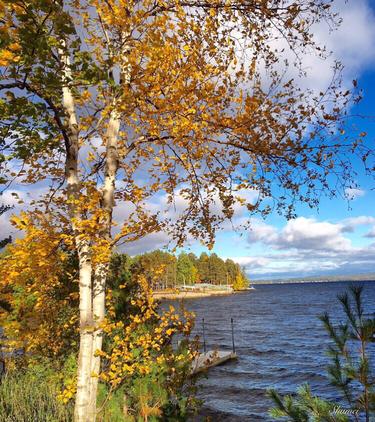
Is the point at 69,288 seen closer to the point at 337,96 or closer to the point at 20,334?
the point at 20,334

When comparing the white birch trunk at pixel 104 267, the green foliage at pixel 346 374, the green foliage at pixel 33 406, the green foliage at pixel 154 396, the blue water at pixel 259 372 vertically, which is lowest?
the blue water at pixel 259 372

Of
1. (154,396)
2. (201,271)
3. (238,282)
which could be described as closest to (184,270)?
(201,271)

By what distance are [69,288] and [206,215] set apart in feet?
16.9

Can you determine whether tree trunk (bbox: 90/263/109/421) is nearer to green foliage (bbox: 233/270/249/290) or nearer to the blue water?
the blue water

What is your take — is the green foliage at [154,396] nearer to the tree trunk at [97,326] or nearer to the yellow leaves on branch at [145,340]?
the yellow leaves on branch at [145,340]

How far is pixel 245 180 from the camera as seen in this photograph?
672 cm

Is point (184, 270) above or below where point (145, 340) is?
above

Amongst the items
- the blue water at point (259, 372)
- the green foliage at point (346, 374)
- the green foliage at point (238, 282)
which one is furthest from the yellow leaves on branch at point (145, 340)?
the green foliage at point (238, 282)

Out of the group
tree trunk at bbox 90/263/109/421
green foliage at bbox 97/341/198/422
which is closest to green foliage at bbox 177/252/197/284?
green foliage at bbox 97/341/198/422

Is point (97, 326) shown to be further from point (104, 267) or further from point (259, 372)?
point (259, 372)

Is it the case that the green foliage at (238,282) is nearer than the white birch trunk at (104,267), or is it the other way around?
the white birch trunk at (104,267)

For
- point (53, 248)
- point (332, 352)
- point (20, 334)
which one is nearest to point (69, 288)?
point (20, 334)

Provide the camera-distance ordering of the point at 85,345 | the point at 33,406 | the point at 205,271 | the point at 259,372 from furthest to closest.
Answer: the point at 205,271, the point at 259,372, the point at 33,406, the point at 85,345

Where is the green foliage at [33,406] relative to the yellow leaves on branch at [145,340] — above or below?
below
